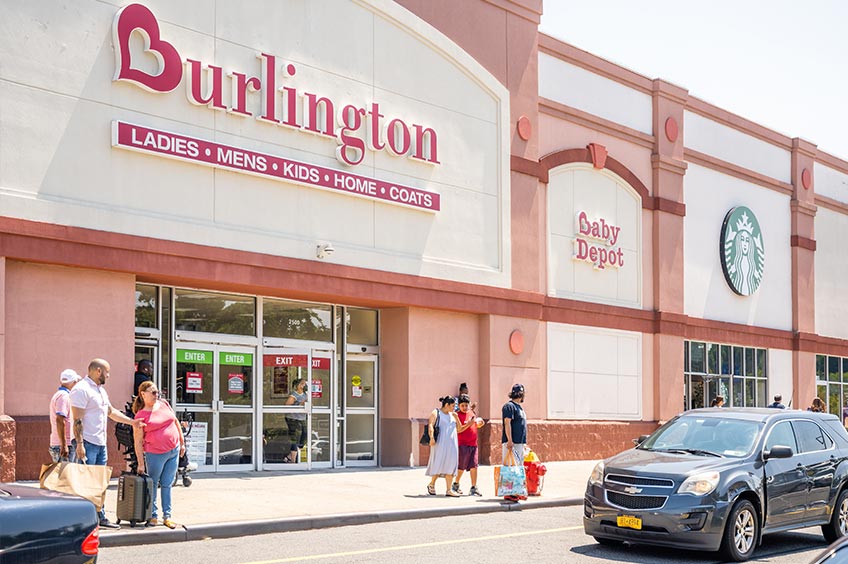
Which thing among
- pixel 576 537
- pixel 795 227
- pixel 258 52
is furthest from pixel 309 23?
pixel 795 227

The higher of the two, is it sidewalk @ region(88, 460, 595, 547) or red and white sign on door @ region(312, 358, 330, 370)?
red and white sign on door @ region(312, 358, 330, 370)

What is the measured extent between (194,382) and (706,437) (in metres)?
9.98

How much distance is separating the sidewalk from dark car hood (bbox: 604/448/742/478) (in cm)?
404

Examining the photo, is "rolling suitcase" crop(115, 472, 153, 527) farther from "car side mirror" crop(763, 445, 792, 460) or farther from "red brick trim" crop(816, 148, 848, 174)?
"red brick trim" crop(816, 148, 848, 174)

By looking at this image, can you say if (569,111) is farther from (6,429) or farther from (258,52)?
(6,429)

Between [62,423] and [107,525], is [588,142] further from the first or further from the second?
[107,525]

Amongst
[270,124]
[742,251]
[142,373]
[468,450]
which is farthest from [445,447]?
[742,251]

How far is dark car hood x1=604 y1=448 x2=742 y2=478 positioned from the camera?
1202 cm

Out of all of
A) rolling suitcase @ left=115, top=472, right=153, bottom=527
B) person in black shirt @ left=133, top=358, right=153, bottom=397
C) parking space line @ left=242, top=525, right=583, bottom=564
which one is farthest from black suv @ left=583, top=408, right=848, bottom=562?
person in black shirt @ left=133, top=358, right=153, bottom=397

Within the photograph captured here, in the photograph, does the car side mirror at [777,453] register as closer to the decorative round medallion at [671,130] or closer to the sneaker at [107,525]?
the sneaker at [107,525]

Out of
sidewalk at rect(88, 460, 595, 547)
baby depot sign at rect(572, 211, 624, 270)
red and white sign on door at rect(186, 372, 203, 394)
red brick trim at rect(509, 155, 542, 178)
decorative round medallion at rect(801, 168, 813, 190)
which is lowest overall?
sidewalk at rect(88, 460, 595, 547)

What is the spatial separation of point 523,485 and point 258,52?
29.8ft

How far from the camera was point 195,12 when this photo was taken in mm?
18844

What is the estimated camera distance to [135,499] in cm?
1266
